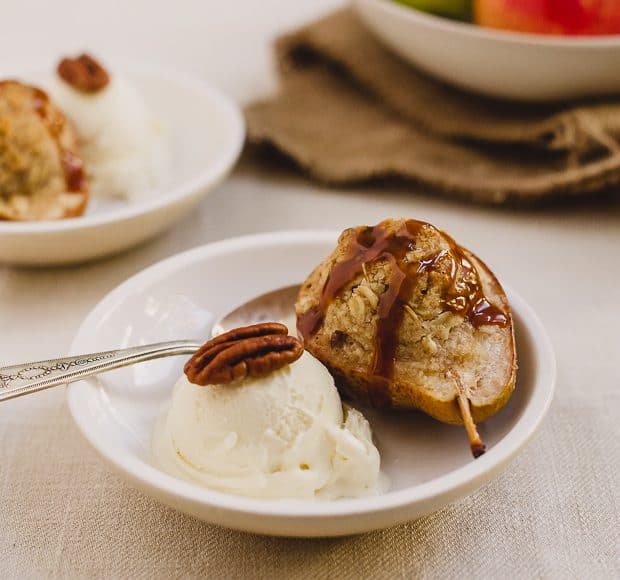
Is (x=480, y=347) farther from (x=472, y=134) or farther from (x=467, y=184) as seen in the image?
(x=472, y=134)

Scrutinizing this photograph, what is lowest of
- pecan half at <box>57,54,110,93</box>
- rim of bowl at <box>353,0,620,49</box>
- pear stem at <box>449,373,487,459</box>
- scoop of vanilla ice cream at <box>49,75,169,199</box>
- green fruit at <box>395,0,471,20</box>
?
scoop of vanilla ice cream at <box>49,75,169,199</box>

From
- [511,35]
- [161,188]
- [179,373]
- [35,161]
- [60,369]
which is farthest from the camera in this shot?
[161,188]

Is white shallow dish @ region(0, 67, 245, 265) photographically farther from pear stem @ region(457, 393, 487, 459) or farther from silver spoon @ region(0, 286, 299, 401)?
pear stem @ region(457, 393, 487, 459)

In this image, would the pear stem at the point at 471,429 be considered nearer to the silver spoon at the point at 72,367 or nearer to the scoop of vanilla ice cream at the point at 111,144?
the silver spoon at the point at 72,367

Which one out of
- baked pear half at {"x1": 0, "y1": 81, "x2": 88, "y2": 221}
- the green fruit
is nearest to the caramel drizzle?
baked pear half at {"x1": 0, "y1": 81, "x2": 88, "y2": 221}

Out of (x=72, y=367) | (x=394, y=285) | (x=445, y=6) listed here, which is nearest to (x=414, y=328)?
(x=394, y=285)

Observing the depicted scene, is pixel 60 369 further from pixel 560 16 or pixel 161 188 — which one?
pixel 560 16

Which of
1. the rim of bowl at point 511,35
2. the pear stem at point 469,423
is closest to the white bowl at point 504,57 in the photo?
the rim of bowl at point 511,35
